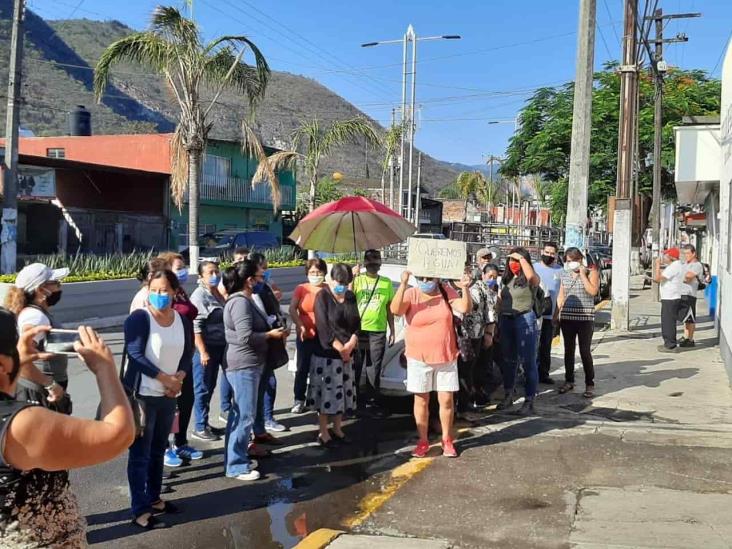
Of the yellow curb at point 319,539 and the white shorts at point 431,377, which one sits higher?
the white shorts at point 431,377

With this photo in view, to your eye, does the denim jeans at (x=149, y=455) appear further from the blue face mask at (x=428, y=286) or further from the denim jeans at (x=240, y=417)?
the blue face mask at (x=428, y=286)

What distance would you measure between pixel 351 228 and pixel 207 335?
2.82 metres

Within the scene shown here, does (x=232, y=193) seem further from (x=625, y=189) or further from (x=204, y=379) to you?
(x=204, y=379)

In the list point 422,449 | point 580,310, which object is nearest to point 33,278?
point 422,449

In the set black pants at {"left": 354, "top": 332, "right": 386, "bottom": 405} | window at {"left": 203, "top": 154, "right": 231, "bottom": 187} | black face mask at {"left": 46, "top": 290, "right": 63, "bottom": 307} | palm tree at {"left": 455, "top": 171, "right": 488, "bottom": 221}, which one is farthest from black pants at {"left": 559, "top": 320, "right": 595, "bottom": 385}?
palm tree at {"left": 455, "top": 171, "right": 488, "bottom": 221}

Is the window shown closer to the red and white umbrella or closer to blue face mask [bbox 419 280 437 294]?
the red and white umbrella

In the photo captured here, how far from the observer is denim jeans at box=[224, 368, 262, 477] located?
19.3 feet

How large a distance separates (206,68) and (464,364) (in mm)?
11523

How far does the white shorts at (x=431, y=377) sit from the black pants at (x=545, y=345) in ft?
11.4

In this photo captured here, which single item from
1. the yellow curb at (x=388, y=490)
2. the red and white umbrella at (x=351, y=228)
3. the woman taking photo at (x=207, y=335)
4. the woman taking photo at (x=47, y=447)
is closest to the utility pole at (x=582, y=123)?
the red and white umbrella at (x=351, y=228)

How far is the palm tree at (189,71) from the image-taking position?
651 inches

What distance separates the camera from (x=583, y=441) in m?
7.23

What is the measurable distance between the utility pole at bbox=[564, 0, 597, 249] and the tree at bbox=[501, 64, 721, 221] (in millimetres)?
15002

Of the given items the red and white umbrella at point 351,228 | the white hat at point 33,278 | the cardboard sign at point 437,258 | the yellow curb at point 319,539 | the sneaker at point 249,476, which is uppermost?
the red and white umbrella at point 351,228
